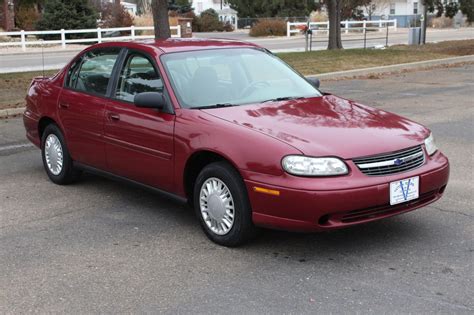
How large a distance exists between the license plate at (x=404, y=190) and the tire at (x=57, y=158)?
3.52 m

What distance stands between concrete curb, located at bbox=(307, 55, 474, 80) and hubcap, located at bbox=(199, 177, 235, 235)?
1217 centimetres

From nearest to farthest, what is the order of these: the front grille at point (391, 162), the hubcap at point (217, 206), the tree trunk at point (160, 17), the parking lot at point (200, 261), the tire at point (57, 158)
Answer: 1. the parking lot at point (200, 261)
2. the front grille at point (391, 162)
3. the hubcap at point (217, 206)
4. the tire at point (57, 158)
5. the tree trunk at point (160, 17)

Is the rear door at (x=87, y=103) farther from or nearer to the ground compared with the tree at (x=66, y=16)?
nearer to the ground

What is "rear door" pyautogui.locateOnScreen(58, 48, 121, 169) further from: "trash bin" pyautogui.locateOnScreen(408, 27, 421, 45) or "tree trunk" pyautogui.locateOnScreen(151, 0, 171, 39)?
"trash bin" pyautogui.locateOnScreen(408, 27, 421, 45)

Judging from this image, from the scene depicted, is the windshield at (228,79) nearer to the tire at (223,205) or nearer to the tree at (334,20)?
the tire at (223,205)

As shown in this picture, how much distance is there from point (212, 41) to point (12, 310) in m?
3.28

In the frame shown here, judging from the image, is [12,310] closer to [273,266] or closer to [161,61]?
[273,266]

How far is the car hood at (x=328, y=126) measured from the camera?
440 cm

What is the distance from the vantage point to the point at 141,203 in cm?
604

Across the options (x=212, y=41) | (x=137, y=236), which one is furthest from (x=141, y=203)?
(x=212, y=41)

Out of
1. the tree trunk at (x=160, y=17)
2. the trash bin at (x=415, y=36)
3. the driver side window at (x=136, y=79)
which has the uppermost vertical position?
the tree trunk at (x=160, y=17)

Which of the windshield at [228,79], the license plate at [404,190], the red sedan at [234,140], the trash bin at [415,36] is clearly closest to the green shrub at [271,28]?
the trash bin at [415,36]

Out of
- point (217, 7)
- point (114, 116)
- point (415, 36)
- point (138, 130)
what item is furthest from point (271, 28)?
point (217, 7)

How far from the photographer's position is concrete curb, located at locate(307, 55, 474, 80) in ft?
56.0
